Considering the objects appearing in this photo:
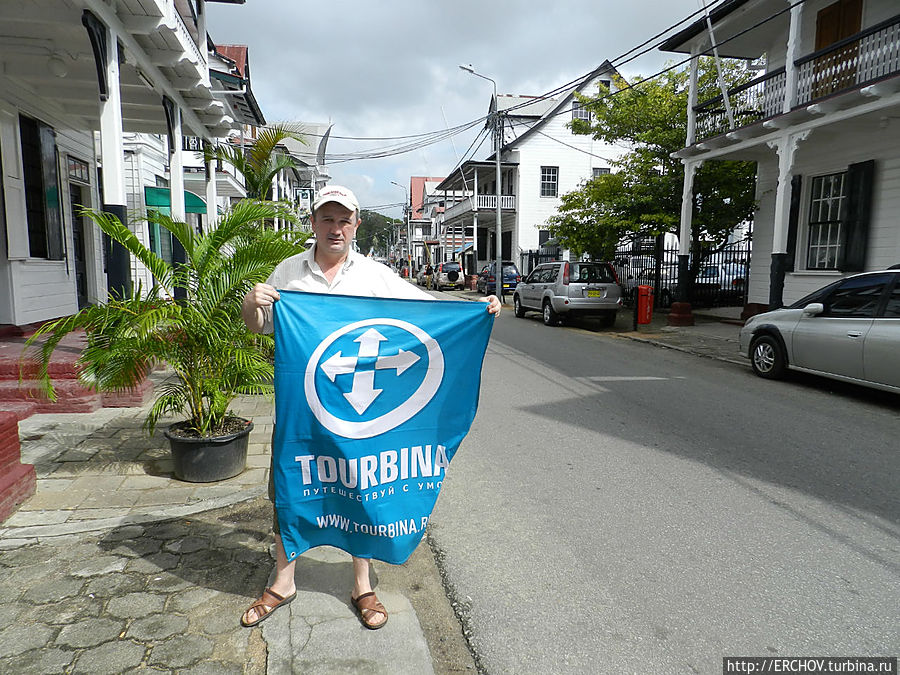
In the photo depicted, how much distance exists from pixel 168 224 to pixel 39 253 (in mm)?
5846

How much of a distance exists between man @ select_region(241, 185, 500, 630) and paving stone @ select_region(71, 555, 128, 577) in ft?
3.07

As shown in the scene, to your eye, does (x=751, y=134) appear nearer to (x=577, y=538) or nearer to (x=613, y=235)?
(x=613, y=235)

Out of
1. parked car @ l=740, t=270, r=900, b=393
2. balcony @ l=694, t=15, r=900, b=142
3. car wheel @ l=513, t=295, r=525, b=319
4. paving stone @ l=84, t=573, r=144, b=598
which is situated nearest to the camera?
paving stone @ l=84, t=573, r=144, b=598

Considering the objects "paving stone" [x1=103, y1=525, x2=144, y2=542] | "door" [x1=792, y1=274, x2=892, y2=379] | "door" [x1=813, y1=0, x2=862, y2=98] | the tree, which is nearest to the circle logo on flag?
"paving stone" [x1=103, y1=525, x2=144, y2=542]

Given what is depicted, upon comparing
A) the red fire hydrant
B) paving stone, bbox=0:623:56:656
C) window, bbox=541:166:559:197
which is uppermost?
window, bbox=541:166:559:197

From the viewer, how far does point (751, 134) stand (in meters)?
13.0

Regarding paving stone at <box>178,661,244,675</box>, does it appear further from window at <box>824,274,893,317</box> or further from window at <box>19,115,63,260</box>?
window at <box>19,115,63,260</box>

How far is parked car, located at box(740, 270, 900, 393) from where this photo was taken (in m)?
6.75

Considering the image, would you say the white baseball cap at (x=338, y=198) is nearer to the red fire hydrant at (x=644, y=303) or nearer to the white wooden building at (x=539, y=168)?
the red fire hydrant at (x=644, y=303)

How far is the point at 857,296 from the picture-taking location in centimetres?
730

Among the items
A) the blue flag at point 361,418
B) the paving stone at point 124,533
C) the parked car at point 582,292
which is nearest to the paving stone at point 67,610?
the paving stone at point 124,533

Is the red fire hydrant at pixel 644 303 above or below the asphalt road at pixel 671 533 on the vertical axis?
above

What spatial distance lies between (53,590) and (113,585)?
0.87 feet

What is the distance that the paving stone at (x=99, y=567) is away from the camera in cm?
308
